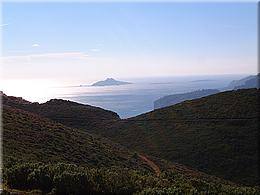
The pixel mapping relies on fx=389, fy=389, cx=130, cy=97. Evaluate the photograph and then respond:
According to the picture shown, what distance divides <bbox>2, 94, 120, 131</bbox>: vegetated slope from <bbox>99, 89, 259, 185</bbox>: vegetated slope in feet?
12.7

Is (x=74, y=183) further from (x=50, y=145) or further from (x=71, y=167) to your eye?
(x=50, y=145)

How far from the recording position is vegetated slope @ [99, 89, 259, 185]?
38844mm

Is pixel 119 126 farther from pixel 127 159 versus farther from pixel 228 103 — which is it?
pixel 127 159

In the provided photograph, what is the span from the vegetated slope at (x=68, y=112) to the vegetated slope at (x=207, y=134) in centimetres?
388

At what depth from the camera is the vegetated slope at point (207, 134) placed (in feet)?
127

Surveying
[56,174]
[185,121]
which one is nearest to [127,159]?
[56,174]

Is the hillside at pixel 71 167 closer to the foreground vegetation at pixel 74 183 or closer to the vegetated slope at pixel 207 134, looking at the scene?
the foreground vegetation at pixel 74 183

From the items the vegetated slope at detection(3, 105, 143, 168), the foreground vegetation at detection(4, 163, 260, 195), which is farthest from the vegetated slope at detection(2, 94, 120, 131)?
the foreground vegetation at detection(4, 163, 260, 195)

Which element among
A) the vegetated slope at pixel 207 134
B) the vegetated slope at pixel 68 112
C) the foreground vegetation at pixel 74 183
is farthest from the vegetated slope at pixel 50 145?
the vegetated slope at pixel 68 112

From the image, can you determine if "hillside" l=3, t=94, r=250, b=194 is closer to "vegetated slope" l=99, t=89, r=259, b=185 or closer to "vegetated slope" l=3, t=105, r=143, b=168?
"vegetated slope" l=3, t=105, r=143, b=168

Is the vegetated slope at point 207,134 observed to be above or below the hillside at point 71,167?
below

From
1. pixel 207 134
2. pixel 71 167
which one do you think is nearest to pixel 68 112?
pixel 207 134

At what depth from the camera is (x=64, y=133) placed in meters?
31.7

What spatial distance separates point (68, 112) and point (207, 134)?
73.4 feet
